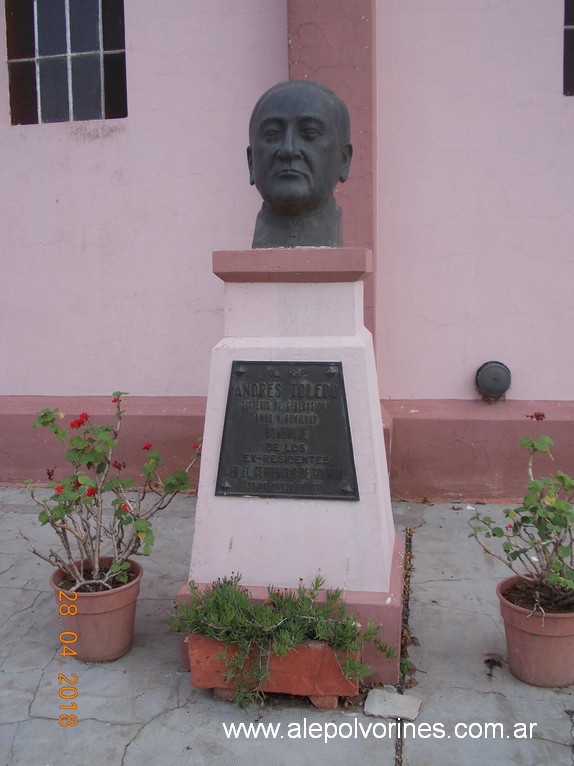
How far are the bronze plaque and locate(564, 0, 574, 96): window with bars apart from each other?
3.03 metres

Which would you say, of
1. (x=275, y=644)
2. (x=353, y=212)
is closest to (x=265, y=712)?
(x=275, y=644)

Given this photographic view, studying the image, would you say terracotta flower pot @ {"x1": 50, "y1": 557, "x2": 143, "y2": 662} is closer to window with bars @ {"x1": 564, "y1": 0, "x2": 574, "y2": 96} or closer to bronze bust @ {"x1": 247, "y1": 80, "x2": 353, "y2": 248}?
bronze bust @ {"x1": 247, "y1": 80, "x2": 353, "y2": 248}

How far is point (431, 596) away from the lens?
3635 millimetres

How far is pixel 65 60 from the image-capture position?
547cm

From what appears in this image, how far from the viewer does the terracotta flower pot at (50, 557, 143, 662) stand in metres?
3.00

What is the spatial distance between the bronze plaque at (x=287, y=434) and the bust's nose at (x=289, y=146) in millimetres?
783

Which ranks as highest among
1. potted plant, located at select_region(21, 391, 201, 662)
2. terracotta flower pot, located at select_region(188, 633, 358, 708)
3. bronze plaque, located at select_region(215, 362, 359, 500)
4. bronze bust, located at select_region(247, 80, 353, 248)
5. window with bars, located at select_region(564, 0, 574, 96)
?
window with bars, located at select_region(564, 0, 574, 96)

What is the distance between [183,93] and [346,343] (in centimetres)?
290

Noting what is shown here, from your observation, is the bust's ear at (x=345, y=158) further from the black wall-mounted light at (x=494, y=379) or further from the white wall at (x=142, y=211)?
the black wall-mounted light at (x=494, y=379)

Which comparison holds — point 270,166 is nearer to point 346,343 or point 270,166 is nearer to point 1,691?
point 346,343

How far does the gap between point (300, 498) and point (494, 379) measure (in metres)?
2.31

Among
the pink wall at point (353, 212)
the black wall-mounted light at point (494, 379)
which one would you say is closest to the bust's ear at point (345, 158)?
the pink wall at point (353, 212)

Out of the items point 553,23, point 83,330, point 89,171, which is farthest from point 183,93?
point 553,23
